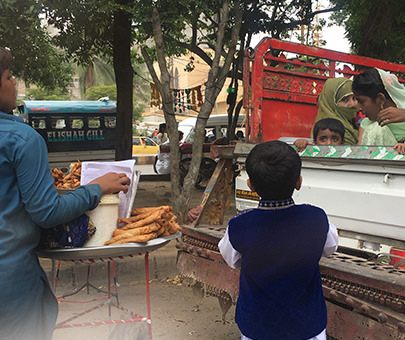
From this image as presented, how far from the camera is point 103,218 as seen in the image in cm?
192

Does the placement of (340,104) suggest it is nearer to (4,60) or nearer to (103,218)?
(103,218)

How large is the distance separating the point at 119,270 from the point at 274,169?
3.30 metres

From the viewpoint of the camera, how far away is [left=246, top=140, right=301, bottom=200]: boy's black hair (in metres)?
1.50

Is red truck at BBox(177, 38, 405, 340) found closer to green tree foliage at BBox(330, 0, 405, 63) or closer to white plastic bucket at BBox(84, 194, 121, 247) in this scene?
white plastic bucket at BBox(84, 194, 121, 247)

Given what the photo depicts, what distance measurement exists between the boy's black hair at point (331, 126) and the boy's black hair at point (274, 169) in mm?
1892

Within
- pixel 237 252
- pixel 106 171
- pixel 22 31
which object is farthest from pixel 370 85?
pixel 22 31

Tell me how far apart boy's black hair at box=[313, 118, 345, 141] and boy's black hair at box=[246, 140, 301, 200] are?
1892 millimetres

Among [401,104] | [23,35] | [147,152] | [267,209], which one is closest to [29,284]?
[267,209]

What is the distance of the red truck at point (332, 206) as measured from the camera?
1.92 metres

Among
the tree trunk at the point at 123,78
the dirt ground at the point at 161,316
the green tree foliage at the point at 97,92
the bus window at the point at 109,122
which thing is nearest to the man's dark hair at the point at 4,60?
the dirt ground at the point at 161,316

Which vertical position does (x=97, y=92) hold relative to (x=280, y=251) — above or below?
above

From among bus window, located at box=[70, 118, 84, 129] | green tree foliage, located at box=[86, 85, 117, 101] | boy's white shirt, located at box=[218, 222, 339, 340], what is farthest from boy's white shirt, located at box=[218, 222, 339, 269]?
green tree foliage, located at box=[86, 85, 117, 101]

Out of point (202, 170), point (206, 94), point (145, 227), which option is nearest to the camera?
point (145, 227)

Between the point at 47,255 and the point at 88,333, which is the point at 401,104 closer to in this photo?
the point at 47,255
